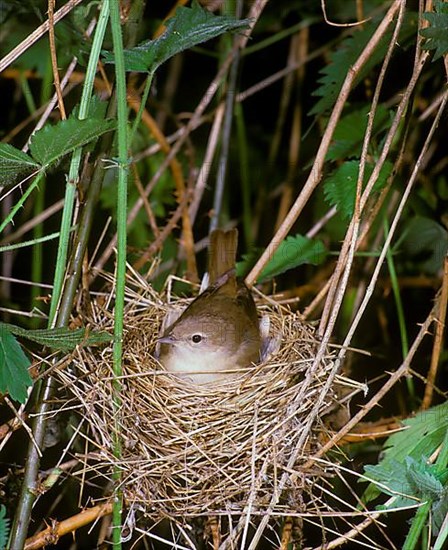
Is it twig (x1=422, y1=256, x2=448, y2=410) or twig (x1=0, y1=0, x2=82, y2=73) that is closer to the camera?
twig (x1=0, y1=0, x2=82, y2=73)

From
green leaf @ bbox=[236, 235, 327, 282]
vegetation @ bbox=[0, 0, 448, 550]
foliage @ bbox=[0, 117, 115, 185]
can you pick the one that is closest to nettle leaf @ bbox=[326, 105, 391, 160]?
vegetation @ bbox=[0, 0, 448, 550]

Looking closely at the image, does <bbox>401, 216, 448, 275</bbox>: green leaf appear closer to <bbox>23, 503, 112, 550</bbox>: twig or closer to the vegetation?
the vegetation

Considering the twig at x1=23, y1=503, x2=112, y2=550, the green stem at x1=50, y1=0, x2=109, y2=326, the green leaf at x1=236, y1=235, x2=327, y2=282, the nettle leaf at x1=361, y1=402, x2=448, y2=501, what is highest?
the green stem at x1=50, y1=0, x2=109, y2=326

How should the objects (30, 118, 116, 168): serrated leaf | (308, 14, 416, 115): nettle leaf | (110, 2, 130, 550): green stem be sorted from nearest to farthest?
1. (110, 2, 130, 550): green stem
2. (30, 118, 116, 168): serrated leaf
3. (308, 14, 416, 115): nettle leaf

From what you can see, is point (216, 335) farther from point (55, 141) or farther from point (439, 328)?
point (55, 141)

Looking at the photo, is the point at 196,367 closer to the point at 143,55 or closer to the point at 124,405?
the point at 124,405

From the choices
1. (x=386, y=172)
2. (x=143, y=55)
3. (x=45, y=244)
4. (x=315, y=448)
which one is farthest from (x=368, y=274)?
(x=143, y=55)

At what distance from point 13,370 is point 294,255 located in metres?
1.14

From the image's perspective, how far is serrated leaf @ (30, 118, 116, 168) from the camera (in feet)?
5.18

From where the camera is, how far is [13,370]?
150cm

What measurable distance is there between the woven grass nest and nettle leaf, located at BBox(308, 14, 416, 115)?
75 centimetres

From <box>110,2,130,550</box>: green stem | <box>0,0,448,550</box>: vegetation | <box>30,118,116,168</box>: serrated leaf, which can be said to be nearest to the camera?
<box>110,2,130,550</box>: green stem

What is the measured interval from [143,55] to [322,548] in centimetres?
111

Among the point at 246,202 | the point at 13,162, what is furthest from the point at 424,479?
the point at 246,202
